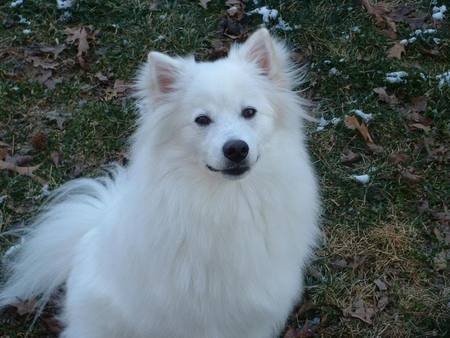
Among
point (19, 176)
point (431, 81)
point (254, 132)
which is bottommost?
point (19, 176)

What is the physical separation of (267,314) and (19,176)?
217 cm

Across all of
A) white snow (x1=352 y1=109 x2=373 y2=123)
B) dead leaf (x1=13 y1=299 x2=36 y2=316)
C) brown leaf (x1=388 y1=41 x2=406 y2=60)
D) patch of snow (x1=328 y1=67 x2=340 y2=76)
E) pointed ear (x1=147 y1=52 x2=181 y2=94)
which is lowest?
dead leaf (x1=13 y1=299 x2=36 y2=316)

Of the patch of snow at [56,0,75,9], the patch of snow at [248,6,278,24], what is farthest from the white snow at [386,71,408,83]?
the patch of snow at [56,0,75,9]

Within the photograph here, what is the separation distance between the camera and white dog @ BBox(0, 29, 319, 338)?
2318mm

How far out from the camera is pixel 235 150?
216cm

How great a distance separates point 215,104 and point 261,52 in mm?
344

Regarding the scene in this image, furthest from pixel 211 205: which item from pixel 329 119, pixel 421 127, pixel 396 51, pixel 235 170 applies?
pixel 396 51

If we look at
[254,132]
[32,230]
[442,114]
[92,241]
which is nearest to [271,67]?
[254,132]

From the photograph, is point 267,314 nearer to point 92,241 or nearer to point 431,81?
point 92,241

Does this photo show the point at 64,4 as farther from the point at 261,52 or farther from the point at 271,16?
the point at 261,52

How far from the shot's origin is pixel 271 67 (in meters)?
2.44

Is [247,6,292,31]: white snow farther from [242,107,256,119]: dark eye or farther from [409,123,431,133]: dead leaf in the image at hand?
[242,107,256,119]: dark eye

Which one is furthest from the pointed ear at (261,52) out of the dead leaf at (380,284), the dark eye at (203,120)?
the dead leaf at (380,284)

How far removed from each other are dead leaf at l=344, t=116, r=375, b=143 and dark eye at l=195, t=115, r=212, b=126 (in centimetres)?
196
